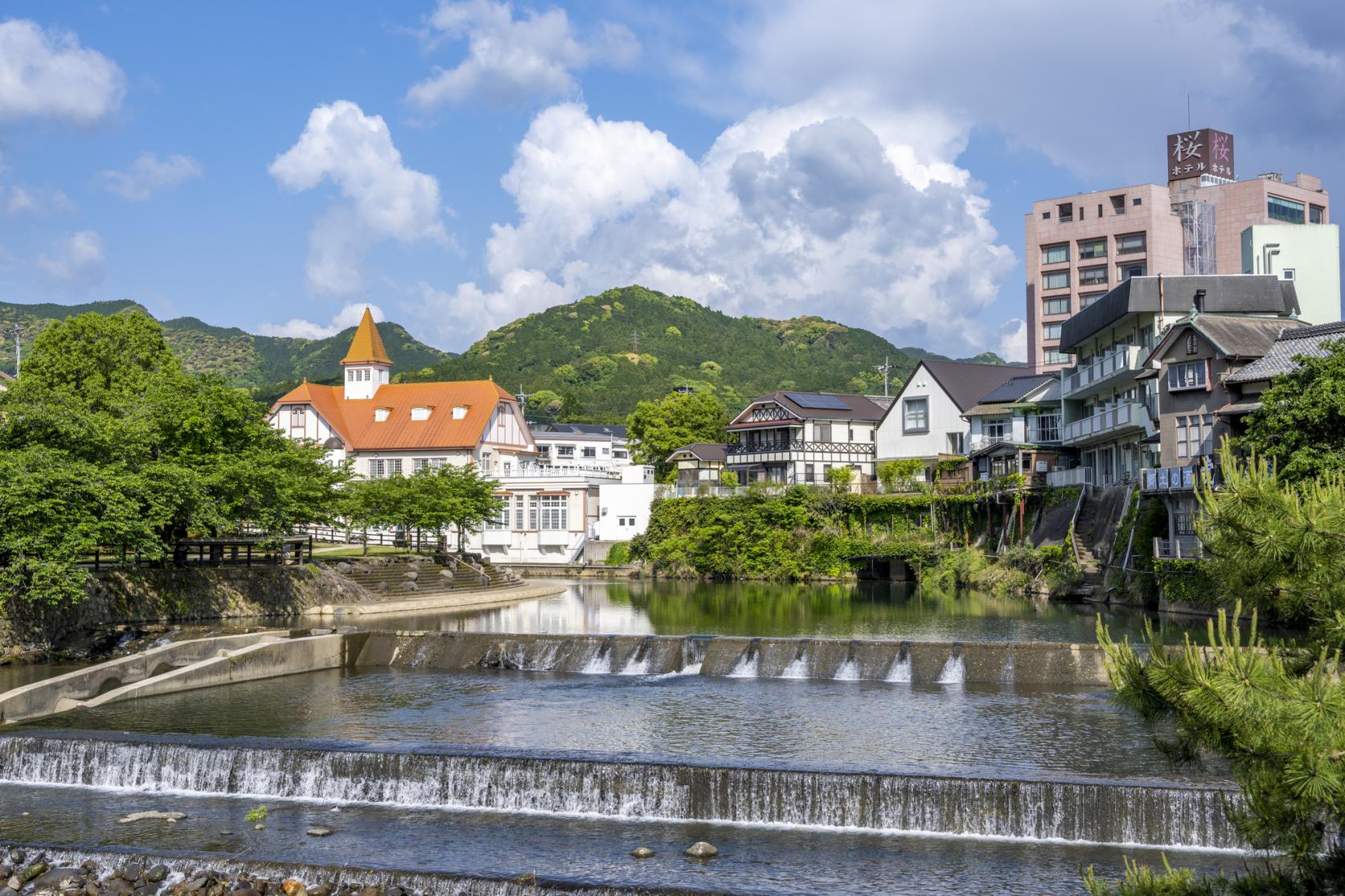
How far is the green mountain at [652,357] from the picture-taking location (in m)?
126

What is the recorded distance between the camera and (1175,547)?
38688 millimetres

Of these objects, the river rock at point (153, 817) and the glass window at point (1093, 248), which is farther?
the glass window at point (1093, 248)

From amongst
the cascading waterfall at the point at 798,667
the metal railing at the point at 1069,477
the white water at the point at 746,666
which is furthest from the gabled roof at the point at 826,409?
the cascading waterfall at the point at 798,667

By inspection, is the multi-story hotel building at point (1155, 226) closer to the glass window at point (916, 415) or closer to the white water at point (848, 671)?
the glass window at point (916, 415)

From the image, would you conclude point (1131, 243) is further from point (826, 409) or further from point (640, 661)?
point (640, 661)

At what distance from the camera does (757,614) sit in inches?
1655

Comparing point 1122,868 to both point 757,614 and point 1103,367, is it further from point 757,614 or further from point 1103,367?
point 1103,367

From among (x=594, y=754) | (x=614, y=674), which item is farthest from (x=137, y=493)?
(x=594, y=754)

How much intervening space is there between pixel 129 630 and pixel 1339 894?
32.1 metres

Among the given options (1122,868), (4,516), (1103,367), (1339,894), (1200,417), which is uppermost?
(1103,367)

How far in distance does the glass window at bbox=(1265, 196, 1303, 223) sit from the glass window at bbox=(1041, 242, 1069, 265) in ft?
41.4

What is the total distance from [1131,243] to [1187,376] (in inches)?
1675

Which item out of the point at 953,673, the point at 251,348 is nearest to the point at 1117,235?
Answer: the point at 953,673

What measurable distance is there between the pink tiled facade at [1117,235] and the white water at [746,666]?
53.0 m
